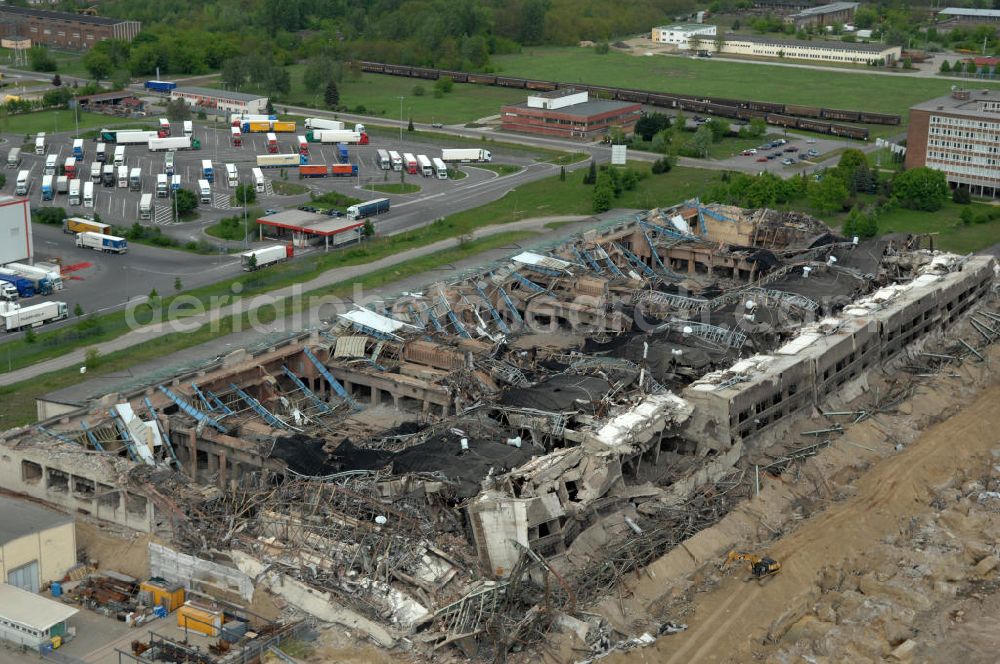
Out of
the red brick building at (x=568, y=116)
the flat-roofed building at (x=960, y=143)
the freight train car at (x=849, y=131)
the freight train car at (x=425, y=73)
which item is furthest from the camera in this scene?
the freight train car at (x=425, y=73)

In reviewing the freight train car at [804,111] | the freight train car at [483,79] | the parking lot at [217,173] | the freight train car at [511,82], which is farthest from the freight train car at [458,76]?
the freight train car at [804,111]

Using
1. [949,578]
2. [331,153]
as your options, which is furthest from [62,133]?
[949,578]

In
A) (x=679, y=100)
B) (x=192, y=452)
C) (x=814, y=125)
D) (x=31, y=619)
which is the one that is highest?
(x=679, y=100)

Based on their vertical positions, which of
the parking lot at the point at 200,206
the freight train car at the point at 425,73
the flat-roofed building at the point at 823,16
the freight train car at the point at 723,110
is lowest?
the parking lot at the point at 200,206

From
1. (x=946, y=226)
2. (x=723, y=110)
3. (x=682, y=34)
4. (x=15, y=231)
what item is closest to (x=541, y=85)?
(x=723, y=110)

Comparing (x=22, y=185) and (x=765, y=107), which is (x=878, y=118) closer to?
(x=765, y=107)

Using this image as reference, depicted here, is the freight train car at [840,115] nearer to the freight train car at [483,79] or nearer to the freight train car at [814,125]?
the freight train car at [814,125]
